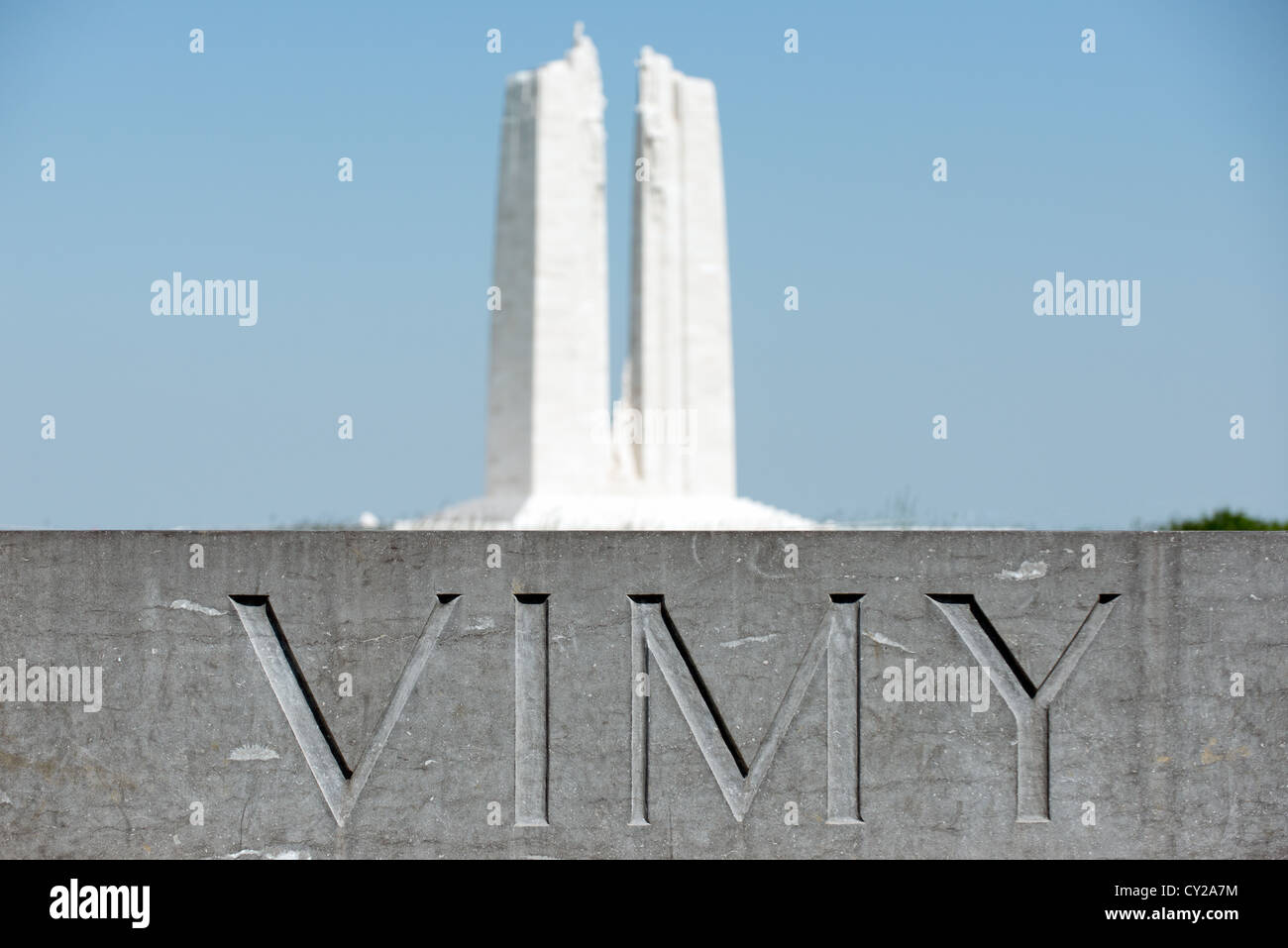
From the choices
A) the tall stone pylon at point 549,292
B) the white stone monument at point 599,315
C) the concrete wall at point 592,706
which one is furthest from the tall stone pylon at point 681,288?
the concrete wall at point 592,706

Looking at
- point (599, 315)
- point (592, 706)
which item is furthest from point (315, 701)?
point (599, 315)

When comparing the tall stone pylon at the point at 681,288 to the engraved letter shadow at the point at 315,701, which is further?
the tall stone pylon at the point at 681,288

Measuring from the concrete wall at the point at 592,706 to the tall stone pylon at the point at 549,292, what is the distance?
1911cm

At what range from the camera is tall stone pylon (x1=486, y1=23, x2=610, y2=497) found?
82.5 feet

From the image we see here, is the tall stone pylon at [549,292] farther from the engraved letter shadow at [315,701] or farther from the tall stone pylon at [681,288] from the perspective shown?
the engraved letter shadow at [315,701]

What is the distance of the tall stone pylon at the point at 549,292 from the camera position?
82.5 ft

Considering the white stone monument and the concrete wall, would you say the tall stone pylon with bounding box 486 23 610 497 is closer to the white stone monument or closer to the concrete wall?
the white stone monument

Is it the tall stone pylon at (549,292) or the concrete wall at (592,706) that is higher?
the tall stone pylon at (549,292)

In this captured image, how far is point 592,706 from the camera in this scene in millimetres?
6074

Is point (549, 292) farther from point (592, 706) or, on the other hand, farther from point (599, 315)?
point (592, 706)

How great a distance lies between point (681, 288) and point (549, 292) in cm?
290

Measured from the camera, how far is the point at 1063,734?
240 inches
